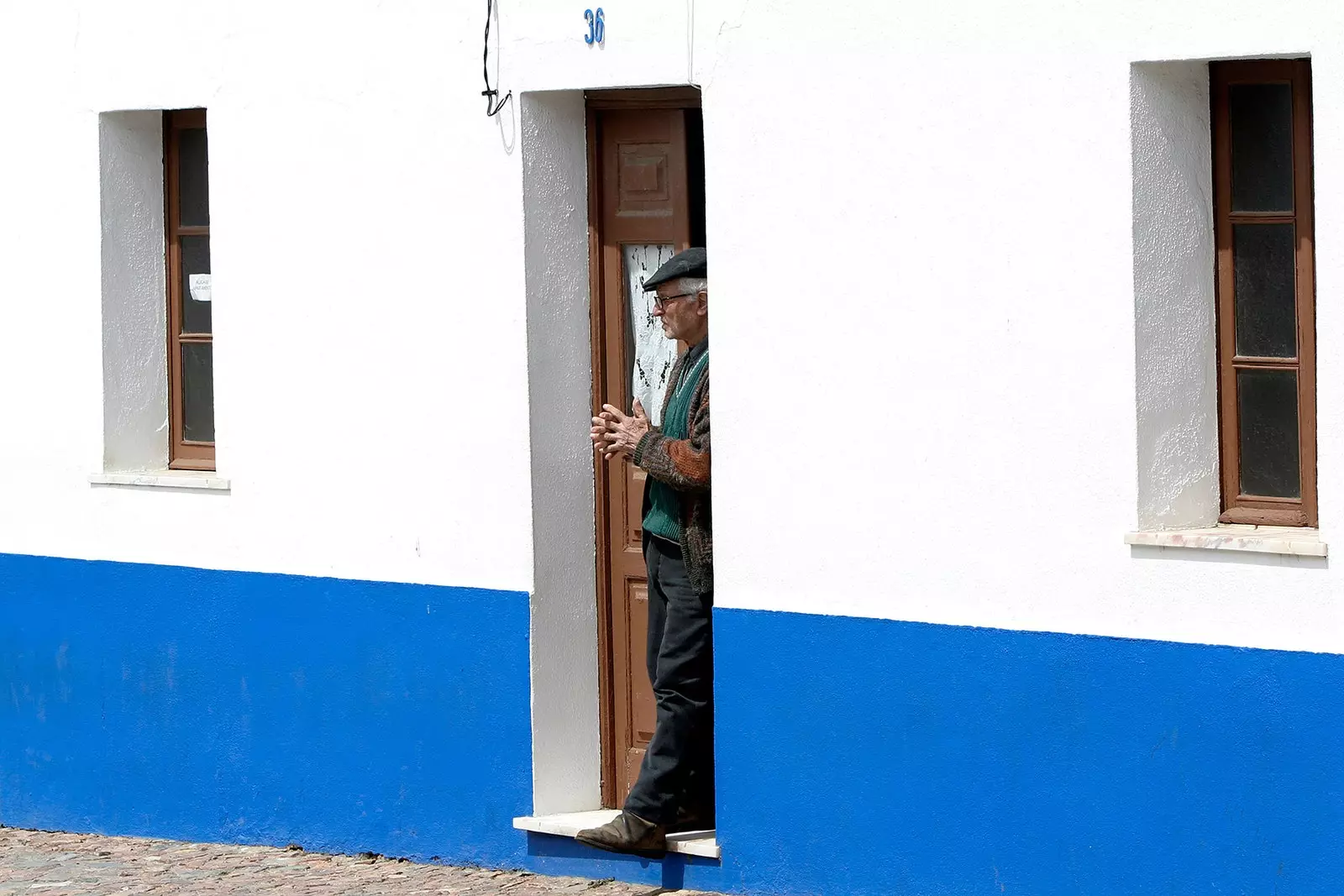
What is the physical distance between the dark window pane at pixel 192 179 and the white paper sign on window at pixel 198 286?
0.62ft

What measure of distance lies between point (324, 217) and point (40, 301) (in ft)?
4.90

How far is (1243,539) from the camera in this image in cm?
617

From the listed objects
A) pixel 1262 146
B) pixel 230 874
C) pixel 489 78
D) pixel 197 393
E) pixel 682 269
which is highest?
pixel 489 78

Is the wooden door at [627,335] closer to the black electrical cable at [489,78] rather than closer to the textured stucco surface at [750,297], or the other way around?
the textured stucco surface at [750,297]

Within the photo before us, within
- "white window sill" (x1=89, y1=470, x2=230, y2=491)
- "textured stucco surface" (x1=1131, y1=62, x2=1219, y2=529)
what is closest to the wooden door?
"white window sill" (x1=89, y1=470, x2=230, y2=491)

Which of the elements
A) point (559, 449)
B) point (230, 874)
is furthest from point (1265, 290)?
point (230, 874)

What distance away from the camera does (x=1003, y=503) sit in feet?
21.7

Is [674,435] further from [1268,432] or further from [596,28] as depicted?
[1268,432]

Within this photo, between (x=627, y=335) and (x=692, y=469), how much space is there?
0.73m

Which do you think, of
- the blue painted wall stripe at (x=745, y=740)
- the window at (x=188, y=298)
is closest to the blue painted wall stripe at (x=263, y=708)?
the blue painted wall stripe at (x=745, y=740)

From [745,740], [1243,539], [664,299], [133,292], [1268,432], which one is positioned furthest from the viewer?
[133,292]

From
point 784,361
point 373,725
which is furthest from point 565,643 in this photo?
point 784,361

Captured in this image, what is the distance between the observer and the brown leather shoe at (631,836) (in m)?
7.39

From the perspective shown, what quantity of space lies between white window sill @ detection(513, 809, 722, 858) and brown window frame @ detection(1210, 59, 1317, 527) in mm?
1943
